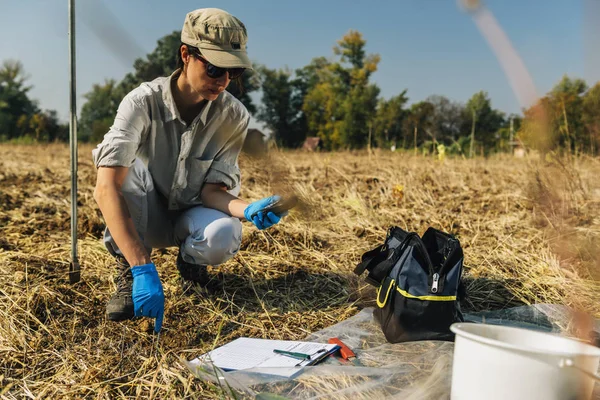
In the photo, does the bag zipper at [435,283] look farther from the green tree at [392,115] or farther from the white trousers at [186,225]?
the green tree at [392,115]

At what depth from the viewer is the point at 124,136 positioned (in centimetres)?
188

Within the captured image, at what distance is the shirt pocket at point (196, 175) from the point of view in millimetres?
2201

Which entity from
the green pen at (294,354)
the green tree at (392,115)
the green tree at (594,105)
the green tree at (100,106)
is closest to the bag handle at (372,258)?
the green pen at (294,354)

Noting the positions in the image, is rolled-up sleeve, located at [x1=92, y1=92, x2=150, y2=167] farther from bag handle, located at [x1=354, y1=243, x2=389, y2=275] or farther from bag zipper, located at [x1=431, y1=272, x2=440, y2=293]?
bag zipper, located at [x1=431, y1=272, x2=440, y2=293]

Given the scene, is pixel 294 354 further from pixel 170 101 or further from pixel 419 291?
pixel 170 101

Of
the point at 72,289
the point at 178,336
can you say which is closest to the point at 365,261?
the point at 178,336

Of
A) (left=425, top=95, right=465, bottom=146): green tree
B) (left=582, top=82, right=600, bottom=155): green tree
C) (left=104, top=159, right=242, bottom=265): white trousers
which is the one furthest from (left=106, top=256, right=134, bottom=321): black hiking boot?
(left=425, top=95, right=465, bottom=146): green tree

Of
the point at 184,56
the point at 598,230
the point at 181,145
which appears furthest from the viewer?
the point at 598,230

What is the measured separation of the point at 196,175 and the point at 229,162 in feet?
0.55

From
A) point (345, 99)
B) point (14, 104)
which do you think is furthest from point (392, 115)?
point (14, 104)

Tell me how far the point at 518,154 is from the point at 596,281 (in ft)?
22.7

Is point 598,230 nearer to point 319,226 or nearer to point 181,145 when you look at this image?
point 319,226

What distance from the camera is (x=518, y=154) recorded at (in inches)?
342

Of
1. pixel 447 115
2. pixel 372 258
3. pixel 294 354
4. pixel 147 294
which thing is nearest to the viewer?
pixel 294 354
